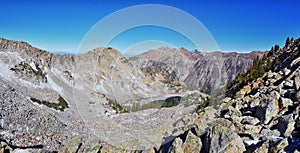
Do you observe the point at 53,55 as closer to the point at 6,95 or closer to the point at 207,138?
the point at 6,95

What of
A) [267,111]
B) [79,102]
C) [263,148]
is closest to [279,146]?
[263,148]

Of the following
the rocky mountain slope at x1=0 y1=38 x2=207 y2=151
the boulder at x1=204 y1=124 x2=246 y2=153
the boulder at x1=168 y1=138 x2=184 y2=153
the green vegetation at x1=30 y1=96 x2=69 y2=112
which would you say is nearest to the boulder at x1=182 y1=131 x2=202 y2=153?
the boulder at x1=168 y1=138 x2=184 y2=153

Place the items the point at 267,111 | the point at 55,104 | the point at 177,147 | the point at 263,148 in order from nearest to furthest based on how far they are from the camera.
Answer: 1. the point at 263,148
2. the point at 177,147
3. the point at 267,111
4. the point at 55,104

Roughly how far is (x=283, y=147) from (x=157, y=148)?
13219 mm

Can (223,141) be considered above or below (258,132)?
below

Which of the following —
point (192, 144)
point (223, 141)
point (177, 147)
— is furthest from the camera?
point (177, 147)

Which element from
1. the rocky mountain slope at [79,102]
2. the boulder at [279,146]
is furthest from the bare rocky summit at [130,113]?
the rocky mountain slope at [79,102]

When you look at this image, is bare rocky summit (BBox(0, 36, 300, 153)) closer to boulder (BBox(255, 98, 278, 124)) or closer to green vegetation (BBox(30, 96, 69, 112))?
boulder (BBox(255, 98, 278, 124))

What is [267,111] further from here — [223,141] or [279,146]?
[279,146]

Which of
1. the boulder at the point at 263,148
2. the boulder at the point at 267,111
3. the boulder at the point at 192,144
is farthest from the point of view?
the boulder at the point at 267,111

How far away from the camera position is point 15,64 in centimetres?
9012

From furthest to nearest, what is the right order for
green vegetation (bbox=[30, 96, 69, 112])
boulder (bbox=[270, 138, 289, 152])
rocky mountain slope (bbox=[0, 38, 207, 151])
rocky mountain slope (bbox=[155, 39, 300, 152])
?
green vegetation (bbox=[30, 96, 69, 112]) < rocky mountain slope (bbox=[0, 38, 207, 151]) < rocky mountain slope (bbox=[155, 39, 300, 152]) < boulder (bbox=[270, 138, 289, 152])

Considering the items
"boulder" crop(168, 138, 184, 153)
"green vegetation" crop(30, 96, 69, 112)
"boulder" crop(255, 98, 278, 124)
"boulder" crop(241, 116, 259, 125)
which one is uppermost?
"boulder" crop(255, 98, 278, 124)

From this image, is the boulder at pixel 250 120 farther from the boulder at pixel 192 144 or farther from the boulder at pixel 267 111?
the boulder at pixel 192 144
